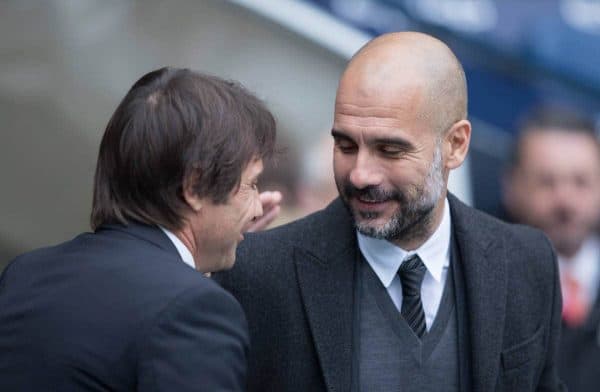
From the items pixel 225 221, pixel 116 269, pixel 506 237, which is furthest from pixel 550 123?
pixel 116 269

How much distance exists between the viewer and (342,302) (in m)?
2.20


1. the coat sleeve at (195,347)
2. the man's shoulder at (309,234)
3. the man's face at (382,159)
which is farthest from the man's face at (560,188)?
the coat sleeve at (195,347)

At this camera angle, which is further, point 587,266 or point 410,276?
point 587,266

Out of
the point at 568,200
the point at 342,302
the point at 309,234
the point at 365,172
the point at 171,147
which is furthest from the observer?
the point at 568,200

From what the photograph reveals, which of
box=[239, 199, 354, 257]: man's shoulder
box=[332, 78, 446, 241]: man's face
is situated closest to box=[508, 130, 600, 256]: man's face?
box=[239, 199, 354, 257]: man's shoulder

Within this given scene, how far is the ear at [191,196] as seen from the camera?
5.74ft

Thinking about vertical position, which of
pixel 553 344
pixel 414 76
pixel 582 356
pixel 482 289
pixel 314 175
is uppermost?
pixel 414 76

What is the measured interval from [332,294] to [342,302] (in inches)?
1.0

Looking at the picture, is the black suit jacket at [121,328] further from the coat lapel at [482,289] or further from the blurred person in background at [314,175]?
the blurred person in background at [314,175]

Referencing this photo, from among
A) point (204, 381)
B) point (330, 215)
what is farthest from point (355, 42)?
point (204, 381)

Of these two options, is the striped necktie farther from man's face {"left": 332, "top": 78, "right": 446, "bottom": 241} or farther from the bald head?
the bald head

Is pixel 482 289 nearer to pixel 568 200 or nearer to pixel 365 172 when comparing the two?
pixel 365 172

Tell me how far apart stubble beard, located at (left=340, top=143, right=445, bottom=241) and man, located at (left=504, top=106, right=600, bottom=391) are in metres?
1.82

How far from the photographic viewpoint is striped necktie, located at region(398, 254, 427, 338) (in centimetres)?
221
